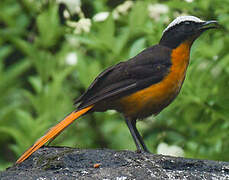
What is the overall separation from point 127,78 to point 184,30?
65 cm

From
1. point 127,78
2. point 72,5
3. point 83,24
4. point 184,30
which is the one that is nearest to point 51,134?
point 127,78

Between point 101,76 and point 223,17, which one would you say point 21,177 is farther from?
point 223,17

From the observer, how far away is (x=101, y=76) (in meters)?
4.57

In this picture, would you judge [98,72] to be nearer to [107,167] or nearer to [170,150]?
[170,150]

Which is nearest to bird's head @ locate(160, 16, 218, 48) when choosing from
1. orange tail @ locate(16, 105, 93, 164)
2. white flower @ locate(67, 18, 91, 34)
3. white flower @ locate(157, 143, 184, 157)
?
white flower @ locate(67, 18, 91, 34)

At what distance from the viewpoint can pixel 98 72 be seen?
6066 mm

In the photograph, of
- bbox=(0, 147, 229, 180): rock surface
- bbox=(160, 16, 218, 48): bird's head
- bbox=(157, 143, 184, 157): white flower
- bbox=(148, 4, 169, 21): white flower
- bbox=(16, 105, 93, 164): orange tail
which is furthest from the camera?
bbox=(148, 4, 169, 21): white flower

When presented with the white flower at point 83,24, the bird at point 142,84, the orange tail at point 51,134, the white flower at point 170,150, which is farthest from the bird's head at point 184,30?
the white flower at point 170,150

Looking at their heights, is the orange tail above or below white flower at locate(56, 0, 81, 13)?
below

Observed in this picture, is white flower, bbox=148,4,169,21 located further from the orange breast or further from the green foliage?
the orange breast

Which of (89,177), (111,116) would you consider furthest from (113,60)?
(89,177)

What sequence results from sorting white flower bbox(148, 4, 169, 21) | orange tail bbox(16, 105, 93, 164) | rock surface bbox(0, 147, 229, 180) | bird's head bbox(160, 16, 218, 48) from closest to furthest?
rock surface bbox(0, 147, 229, 180), orange tail bbox(16, 105, 93, 164), bird's head bbox(160, 16, 218, 48), white flower bbox(148, 4, 169, 21)

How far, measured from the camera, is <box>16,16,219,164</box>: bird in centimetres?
→ 446

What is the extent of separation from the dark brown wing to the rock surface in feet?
1.64
